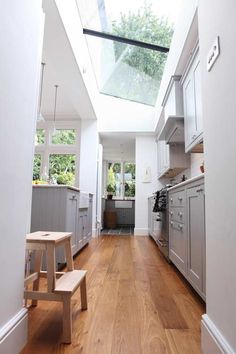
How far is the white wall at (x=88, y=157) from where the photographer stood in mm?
5352

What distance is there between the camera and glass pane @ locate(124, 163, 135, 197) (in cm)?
819

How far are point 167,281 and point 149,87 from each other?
413cm

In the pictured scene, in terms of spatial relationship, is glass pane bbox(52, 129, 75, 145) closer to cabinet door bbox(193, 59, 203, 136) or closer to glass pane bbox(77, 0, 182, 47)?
glass pane bbox(77, 0, 182, 47)

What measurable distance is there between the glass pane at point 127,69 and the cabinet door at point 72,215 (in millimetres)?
2714

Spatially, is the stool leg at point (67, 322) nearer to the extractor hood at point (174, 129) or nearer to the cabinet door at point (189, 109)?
the cabinet door at point (189, 109)

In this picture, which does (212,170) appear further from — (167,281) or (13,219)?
(167,281)

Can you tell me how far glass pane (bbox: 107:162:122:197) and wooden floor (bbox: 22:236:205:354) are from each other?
5.55 m

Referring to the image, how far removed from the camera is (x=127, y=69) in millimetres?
4816

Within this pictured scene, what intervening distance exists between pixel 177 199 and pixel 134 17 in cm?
281

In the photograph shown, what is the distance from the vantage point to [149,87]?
5.25m

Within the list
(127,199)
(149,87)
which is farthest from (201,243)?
(127,199)

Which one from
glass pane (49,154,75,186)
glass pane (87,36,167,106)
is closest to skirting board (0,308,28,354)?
glass pane (87,36,167,106)

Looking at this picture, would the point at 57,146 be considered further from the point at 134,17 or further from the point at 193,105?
the point at 193,105

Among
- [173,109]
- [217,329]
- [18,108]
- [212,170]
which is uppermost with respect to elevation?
[173,109]
